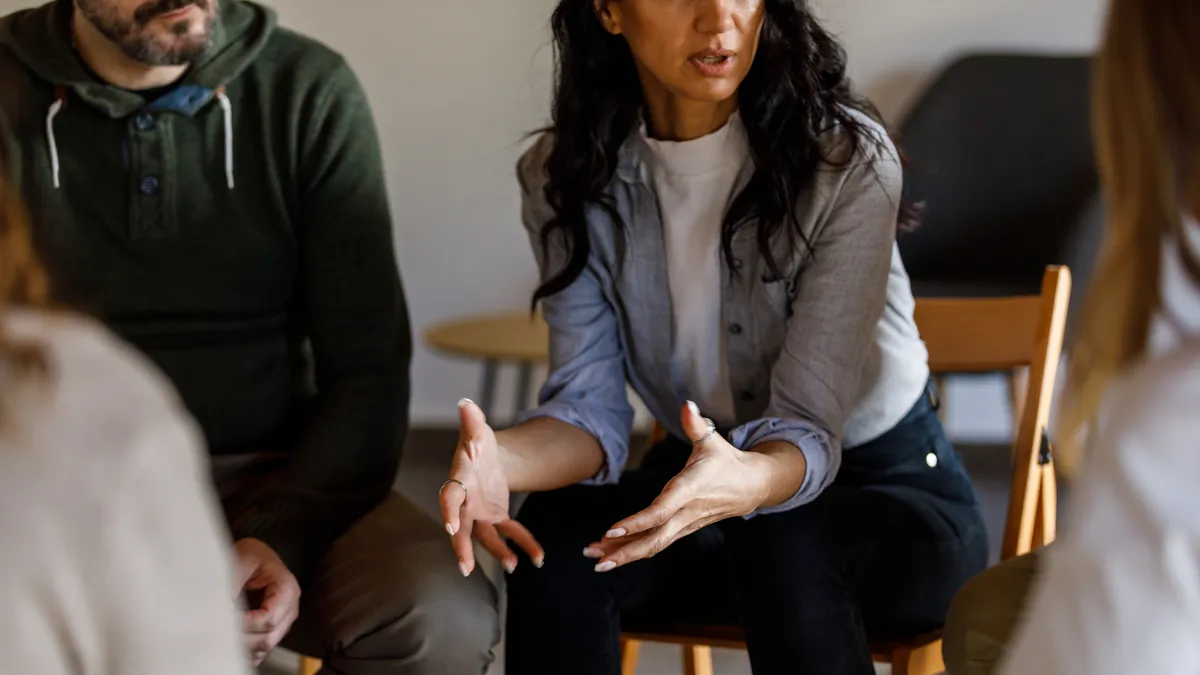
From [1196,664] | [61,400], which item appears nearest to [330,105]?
[61,400]

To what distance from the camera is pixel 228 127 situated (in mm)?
1480

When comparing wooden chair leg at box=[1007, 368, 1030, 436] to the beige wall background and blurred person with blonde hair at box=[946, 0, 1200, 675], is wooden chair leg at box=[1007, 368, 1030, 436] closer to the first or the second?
the beige wall background

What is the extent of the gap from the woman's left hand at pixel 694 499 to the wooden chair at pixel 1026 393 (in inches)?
6.7

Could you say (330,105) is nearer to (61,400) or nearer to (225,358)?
(225,358)

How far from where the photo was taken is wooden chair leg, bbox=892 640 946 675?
1260 millimetres

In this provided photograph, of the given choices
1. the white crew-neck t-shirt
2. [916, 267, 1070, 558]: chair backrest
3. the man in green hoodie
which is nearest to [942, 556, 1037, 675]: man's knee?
[916, 267, 1070, 558]: chair backrest

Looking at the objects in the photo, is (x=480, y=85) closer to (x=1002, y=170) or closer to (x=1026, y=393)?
(x=1002, y=170)

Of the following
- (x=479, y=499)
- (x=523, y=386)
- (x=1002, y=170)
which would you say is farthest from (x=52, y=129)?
(x=1002, y=170)

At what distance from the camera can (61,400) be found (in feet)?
1.84

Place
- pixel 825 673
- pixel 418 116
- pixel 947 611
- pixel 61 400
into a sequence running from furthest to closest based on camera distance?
pixel 418 116 → pixel 947 611 → pixel 825 673 → pixel 61 400

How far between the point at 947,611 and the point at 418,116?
2.38 m

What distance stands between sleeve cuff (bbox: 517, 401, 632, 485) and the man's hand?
283 mm

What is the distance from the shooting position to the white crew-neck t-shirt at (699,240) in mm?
1378

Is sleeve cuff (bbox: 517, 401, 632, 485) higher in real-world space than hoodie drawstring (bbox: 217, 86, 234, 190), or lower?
lower
